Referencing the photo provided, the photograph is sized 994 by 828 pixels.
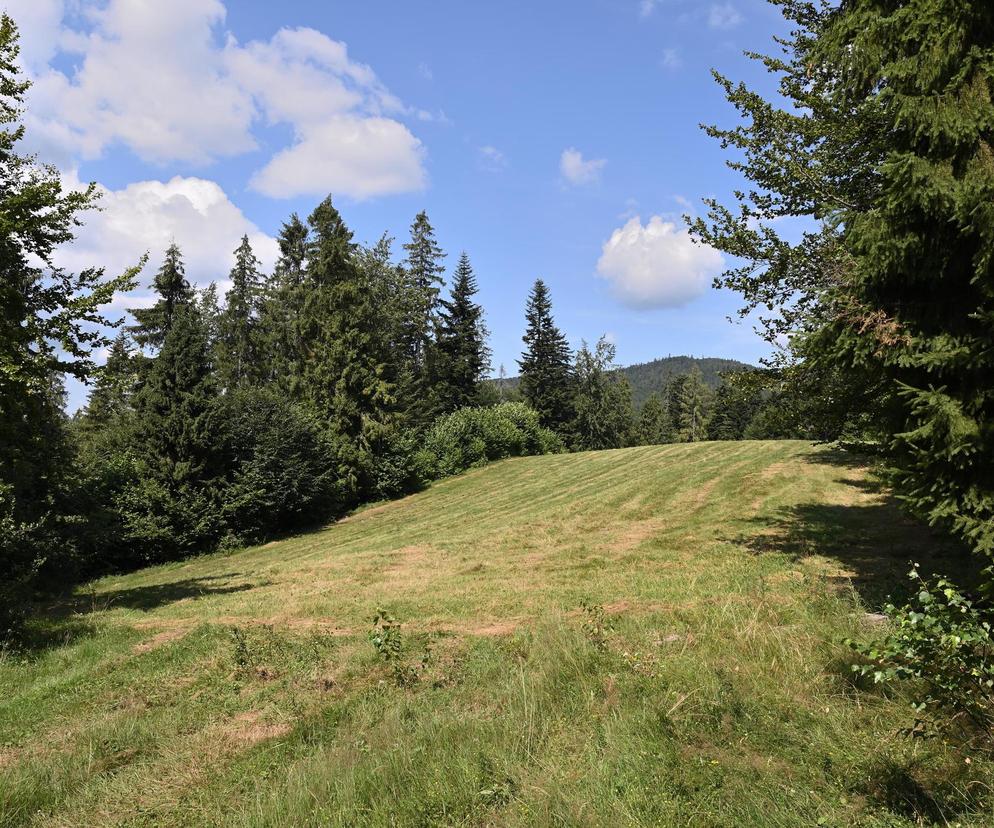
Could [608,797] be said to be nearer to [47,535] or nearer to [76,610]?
[76,610]

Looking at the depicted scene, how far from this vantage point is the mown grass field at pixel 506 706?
3.57 meters

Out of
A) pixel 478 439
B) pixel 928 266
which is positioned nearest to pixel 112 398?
pixel 478 439

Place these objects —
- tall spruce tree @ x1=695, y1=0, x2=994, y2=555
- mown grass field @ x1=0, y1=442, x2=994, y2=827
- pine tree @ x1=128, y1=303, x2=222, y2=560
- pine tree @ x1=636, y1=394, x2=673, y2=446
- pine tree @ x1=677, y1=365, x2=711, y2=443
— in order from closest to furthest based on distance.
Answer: mown grass field @ x1=0, y1=442, x2=994, y2=827 → tall spruce tree @ x1=695, y1=0, x2=994, y2=555 → pine tree @ x1=128, y1=303, x2=222, y2=560 → pine tree @ x1=636, y1=394, x2=673, y2=446 → pine tree @ x1=677, y1=365, x2=711, y2=443

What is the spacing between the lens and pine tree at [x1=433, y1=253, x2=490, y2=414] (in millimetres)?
51031

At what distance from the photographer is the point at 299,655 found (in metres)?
7.31

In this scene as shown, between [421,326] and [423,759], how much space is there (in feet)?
153

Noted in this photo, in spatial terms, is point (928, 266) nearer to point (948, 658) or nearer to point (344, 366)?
point (948, 658)

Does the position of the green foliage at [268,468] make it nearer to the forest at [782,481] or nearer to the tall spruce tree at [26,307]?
the forest at [782,481]

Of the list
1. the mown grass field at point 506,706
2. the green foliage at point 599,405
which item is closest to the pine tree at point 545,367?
the green foliage at point 599,405

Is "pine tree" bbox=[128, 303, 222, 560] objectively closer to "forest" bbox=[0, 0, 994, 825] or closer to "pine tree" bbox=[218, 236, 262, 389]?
"forest" bbox=[0, 0, 994, 825]

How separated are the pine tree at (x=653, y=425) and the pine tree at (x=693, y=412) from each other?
7.16 feet

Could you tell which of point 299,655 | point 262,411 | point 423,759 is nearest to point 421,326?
point 262,411

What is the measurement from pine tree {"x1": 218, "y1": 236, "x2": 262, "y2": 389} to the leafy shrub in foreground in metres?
15.2

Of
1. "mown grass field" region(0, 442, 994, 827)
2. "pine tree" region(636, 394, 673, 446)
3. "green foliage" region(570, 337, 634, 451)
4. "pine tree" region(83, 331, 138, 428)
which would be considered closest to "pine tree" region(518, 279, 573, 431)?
"green foliage" region(570, 337, 634, 451)
